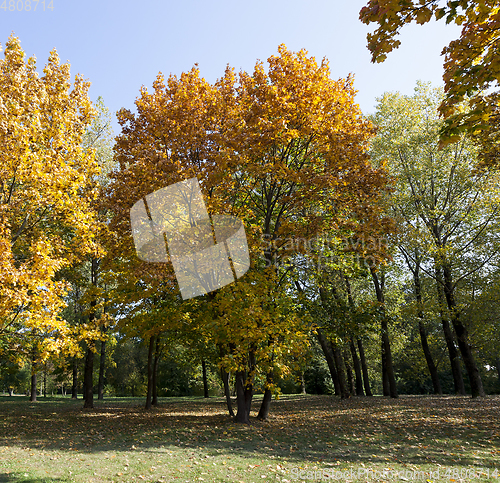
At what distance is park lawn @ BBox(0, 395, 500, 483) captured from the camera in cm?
643

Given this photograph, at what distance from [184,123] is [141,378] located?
40.4 meters

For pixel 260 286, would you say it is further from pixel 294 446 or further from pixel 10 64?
pixel 10 64

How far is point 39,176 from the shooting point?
27.9 feet

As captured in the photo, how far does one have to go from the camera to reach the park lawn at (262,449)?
643 centimetres

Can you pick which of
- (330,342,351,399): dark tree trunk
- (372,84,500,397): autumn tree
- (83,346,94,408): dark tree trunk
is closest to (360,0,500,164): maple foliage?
(372,84,500,397): autumn tree

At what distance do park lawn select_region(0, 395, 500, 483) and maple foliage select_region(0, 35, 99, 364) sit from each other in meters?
3.01

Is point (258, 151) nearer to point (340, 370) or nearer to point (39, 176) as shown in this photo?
point (39, 176)

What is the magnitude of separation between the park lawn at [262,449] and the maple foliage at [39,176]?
3006 mm

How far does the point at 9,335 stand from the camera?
13102mm

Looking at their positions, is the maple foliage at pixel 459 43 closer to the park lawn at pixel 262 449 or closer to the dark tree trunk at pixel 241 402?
the park lawn at pixel 262 449

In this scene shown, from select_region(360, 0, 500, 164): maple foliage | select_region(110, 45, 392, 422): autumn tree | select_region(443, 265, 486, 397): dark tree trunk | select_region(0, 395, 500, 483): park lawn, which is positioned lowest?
select_region(0, 395, 500, 483): park lawn

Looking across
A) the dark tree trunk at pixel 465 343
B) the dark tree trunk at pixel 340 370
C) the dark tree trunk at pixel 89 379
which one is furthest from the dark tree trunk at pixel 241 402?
the dark tree trunk at pixel 465 343

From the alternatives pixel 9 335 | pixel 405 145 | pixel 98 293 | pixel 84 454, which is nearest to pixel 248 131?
pixel 98 293

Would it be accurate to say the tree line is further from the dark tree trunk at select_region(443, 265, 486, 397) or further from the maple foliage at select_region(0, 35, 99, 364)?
the dark tree trunk at select_region(443, 265, 486, 397)
